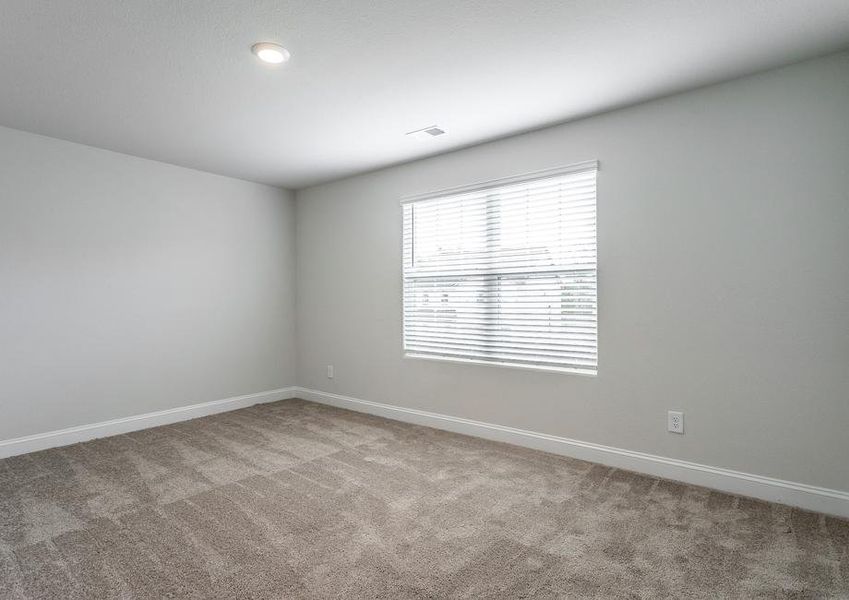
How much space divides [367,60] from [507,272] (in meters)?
1.87

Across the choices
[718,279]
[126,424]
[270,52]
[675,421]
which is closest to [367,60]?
[270,52]

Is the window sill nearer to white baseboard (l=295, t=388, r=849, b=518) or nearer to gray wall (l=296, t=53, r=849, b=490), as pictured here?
gray wall (l=296, t=53, r=849, b=490)

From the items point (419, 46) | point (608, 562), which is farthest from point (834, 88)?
point (608, 562)

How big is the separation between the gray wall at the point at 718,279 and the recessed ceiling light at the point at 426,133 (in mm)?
464

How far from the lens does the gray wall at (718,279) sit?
2441 mm

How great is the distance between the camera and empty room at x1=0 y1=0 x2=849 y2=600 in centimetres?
206

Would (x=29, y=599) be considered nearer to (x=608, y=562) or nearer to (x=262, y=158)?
(x=608, y=562)

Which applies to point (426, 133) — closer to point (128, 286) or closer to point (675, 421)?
point (675, 421)

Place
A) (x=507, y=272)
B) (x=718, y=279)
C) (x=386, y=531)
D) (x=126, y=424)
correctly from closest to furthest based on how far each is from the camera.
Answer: (x=386, y=531) → (x=718, y=279) → (x=507, y=272) → (x=126, y=424)

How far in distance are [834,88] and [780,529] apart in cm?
227

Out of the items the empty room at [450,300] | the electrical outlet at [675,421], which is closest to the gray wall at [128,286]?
the empty room at [450,300]

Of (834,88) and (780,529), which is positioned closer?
(780,529)

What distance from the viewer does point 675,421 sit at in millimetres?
2887

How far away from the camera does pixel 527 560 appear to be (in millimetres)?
2021
